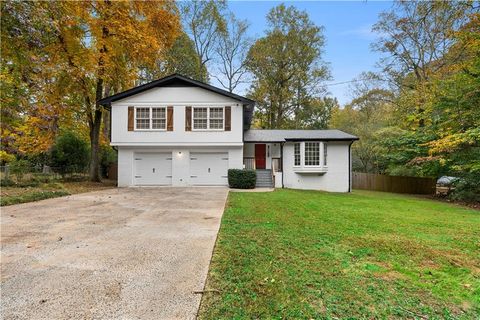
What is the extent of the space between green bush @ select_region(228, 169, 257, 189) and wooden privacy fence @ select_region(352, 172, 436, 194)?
11.5 meters

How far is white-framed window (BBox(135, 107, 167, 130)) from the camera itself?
15531mm

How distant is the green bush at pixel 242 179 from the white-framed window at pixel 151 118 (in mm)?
4969

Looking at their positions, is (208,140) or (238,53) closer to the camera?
(208,140)

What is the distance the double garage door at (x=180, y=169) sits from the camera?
15727mm

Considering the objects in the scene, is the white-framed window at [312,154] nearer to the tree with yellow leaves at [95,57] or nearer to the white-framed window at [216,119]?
the white-framed window at [216,119]

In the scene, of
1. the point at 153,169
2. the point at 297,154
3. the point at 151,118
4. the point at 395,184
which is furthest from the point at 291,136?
the point at 395,184

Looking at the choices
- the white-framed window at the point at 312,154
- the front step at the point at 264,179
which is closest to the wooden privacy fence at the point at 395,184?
the white-framed window at the point at 312,154

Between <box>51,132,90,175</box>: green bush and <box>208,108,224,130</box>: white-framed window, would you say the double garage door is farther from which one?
<box>51,132,90,175</box>: green bush

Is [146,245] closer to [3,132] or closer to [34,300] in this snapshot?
[34,300]

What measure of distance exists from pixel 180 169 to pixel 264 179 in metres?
4.99

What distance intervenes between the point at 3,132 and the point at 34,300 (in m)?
14.5

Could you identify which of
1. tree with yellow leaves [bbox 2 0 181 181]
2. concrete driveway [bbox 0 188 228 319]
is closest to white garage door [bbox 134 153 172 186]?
tree with yellow leaves [bbox 2 0 181 181]

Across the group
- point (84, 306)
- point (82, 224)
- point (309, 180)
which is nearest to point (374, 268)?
point (84, 306)

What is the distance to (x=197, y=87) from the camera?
51.1 ft
